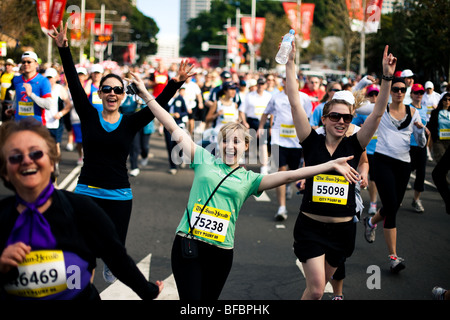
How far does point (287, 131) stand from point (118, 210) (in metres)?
5.06

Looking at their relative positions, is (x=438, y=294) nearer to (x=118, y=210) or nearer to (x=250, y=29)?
(x=118, y=210)

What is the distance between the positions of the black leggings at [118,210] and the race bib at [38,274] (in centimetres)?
240

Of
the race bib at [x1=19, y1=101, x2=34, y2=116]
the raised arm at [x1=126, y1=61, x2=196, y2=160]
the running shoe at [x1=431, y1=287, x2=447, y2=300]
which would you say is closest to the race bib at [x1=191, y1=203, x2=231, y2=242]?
the raised arm at [x1=126, y1=61, x2=196, y2=160]

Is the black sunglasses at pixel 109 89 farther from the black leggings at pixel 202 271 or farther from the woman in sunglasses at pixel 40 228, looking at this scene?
the woman in sunglasses at pixel 40 228

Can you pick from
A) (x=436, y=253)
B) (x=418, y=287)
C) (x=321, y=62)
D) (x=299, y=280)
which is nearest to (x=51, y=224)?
(x=299, y=280)

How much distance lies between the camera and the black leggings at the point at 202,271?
12.9 feet

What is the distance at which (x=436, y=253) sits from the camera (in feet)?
24.4

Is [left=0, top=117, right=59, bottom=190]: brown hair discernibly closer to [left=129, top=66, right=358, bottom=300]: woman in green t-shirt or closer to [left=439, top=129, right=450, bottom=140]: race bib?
[left=129, top=66, right=358, bottom=300]: woman in green t-shirt

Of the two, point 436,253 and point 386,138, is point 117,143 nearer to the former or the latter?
point 386,138

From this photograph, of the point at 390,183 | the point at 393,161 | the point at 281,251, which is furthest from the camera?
the point at 281,251

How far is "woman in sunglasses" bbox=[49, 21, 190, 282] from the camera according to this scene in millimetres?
5066

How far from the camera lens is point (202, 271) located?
13.2 ft

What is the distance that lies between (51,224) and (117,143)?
2489 millimetres

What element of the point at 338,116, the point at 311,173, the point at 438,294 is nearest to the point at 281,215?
the point at 438,294
